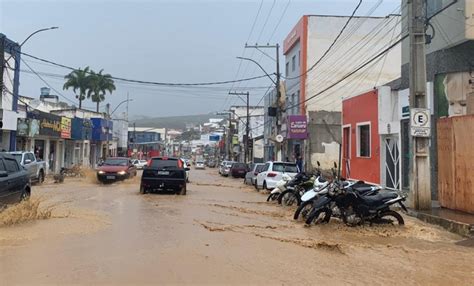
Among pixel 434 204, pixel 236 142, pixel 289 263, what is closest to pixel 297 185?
pixel 434 204

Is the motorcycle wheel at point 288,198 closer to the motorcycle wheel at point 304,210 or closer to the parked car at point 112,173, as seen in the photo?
the motorcycle wheel at point 304,210

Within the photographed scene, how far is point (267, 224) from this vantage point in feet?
39.1

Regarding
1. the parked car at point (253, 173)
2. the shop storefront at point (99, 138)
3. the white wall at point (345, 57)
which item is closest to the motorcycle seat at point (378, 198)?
the parked car at point (253, 173)

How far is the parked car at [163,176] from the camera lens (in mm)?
19375

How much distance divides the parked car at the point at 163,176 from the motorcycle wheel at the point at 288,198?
4.63 metres

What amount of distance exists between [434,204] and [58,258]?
36.8ft

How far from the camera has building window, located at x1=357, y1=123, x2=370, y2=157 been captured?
22.6m

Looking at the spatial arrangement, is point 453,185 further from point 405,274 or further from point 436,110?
point 405,274

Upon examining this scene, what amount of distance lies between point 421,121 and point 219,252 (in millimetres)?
8247

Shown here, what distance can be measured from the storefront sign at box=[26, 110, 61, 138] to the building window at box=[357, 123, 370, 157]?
2249cm

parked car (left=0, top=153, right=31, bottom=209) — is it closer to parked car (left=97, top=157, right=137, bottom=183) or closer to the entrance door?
parked car (left=97, top=157, right=137, bottom=183)

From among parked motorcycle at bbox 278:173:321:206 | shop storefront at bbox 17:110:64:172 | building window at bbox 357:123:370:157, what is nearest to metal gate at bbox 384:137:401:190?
building window at bbox 357:123:370:157

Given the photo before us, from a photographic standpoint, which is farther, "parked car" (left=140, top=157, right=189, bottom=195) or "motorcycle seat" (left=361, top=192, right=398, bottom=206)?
"parked car" (left=140, top=157, right=189, bottom=195)

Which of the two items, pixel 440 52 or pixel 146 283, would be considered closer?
pixel 146 283
